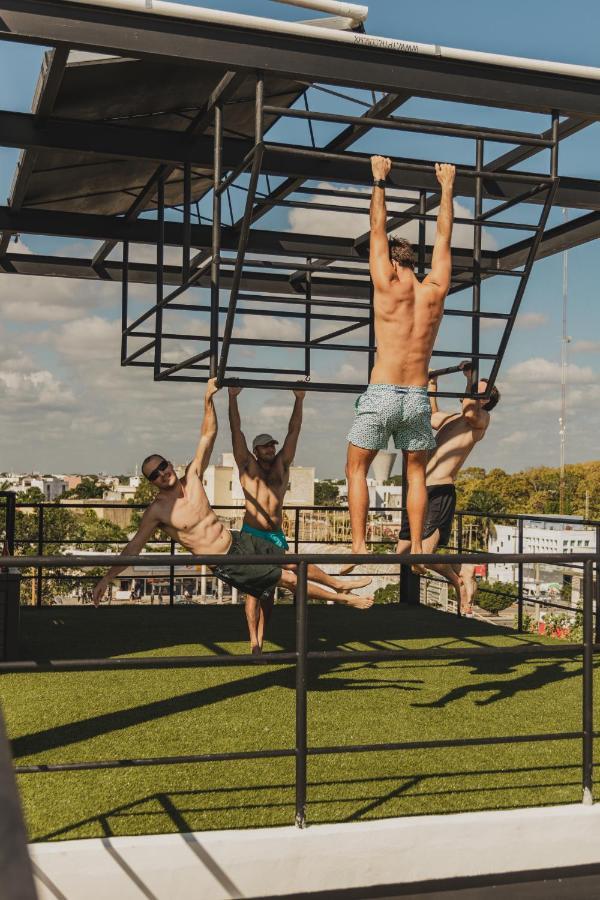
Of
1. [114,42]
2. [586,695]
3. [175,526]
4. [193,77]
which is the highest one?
[193,77]

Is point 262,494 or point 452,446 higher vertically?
point 452,446

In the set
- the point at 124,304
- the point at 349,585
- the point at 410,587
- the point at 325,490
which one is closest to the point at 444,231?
the point at 349,585

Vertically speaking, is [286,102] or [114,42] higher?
[286,102]

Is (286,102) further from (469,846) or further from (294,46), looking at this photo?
(469,846)

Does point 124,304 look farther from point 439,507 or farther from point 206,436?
point 439,507

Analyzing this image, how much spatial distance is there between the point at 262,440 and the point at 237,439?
369 millimetres

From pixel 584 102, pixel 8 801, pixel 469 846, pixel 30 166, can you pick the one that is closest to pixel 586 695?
pixel 469 846

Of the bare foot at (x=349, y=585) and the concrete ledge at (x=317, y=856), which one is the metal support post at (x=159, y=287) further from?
the concrete ledge at (x=317, y=856)

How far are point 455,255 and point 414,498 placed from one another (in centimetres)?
480

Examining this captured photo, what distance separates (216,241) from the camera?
5.78 m

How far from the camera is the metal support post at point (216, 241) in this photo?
5.82 metres

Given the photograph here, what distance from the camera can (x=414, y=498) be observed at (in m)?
5.75

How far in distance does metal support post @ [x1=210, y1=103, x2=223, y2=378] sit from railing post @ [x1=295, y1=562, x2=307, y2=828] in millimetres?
2198

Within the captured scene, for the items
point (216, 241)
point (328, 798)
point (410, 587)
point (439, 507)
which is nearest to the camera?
point (328, 798)
